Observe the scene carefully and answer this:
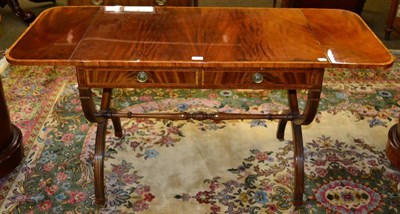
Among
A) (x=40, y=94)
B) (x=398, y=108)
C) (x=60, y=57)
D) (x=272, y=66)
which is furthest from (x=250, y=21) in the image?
(x=40, y=94)

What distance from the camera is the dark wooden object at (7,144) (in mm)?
2107

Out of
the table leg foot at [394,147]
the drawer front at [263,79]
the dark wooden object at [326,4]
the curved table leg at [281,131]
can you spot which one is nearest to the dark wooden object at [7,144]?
the drawer front at [263,79]

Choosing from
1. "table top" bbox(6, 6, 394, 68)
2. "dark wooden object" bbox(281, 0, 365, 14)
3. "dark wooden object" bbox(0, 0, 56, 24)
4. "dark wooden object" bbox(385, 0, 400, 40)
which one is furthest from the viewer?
"dark wooden object" bbox(0, 0, 56, 24)

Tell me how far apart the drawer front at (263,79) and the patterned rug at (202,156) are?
2.07ft

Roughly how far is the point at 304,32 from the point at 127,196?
1075 mm

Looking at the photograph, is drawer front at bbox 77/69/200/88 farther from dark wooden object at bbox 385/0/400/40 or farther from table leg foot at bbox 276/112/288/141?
dark wooden object at bbox 385/0/400/40

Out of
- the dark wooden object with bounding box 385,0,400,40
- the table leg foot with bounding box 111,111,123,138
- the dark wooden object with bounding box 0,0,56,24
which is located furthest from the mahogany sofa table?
the dark wooden object with bounding box 0,0,56,24

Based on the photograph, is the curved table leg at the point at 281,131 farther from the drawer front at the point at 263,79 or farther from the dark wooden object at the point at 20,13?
the dark wooden object at the point at 20,13

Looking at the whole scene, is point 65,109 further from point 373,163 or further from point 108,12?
point 373,163

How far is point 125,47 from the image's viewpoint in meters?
1.64

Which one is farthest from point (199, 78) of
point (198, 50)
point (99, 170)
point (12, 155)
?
point (12, 155)

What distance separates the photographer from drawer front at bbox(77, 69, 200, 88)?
5.31 ft

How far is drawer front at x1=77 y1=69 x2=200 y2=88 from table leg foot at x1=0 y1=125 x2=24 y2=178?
741 millimetres

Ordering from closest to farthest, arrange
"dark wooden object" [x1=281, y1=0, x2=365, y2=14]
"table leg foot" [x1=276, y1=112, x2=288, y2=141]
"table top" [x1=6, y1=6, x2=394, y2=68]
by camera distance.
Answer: "table top" [x1=6, y1=6, x2=394, y2=68] → "table leg foot" [x1=276, y1=112, x2=288, y2=141] → "dark wooden object" [x1=281, y1=0, x2=365, y2=14]
